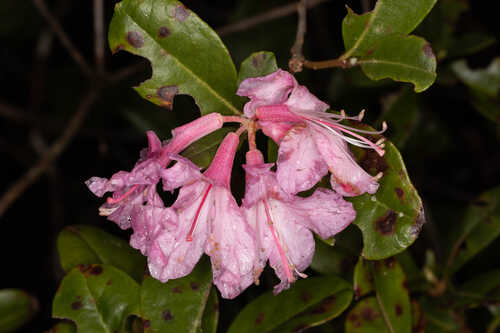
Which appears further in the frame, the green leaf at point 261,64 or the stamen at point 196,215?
the green leaf at point 261,64

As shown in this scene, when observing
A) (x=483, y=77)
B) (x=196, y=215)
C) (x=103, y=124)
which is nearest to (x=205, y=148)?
(x=196, y=215)

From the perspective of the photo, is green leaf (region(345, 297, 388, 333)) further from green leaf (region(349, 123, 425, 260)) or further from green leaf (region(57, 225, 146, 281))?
green leaf (region(57, 225, 146, 281))

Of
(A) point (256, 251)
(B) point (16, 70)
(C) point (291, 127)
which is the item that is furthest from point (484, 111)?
(B) point (16, 70)

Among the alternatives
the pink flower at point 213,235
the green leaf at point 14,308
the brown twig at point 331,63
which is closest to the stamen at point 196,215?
the pink flower at point 213,235

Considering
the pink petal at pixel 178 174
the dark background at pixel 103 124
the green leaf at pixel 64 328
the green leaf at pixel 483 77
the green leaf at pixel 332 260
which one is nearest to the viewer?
the pink petal at pixel 178 174

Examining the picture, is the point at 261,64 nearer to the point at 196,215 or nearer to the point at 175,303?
the point at 196,215

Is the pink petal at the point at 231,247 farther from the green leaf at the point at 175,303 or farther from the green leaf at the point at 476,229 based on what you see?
the green leaf at the point at 476,229

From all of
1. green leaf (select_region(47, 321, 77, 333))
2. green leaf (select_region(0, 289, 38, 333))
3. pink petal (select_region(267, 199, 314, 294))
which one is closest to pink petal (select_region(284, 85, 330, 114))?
pink petal (select_region(267, 199, 314, 294))
